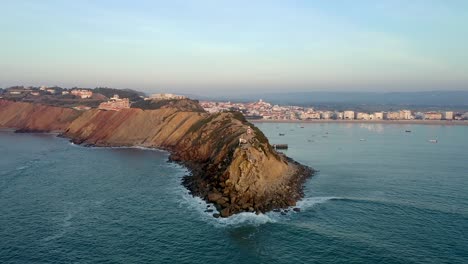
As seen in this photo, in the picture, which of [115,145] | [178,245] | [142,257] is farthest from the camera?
[115,145]

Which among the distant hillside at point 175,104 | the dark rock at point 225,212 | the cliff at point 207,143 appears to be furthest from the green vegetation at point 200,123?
the dark rock at point 225,212

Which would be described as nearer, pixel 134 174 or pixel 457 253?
pixel 457 253

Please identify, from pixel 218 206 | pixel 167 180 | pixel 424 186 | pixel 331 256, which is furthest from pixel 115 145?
pixel 331 256

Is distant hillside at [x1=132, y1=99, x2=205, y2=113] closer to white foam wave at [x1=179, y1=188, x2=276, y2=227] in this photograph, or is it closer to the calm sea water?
the calm sea water

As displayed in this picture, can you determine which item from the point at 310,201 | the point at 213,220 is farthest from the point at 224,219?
the point at 310,201

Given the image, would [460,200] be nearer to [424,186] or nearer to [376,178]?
[424,186]

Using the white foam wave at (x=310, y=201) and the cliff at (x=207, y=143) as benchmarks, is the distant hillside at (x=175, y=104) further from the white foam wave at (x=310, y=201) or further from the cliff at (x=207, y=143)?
the white foam wave at (x=310, y=201)

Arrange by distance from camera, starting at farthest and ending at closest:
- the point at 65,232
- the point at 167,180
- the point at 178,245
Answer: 1. the point at 167,180
2. the point at 65,232
3. the point at 178,245
